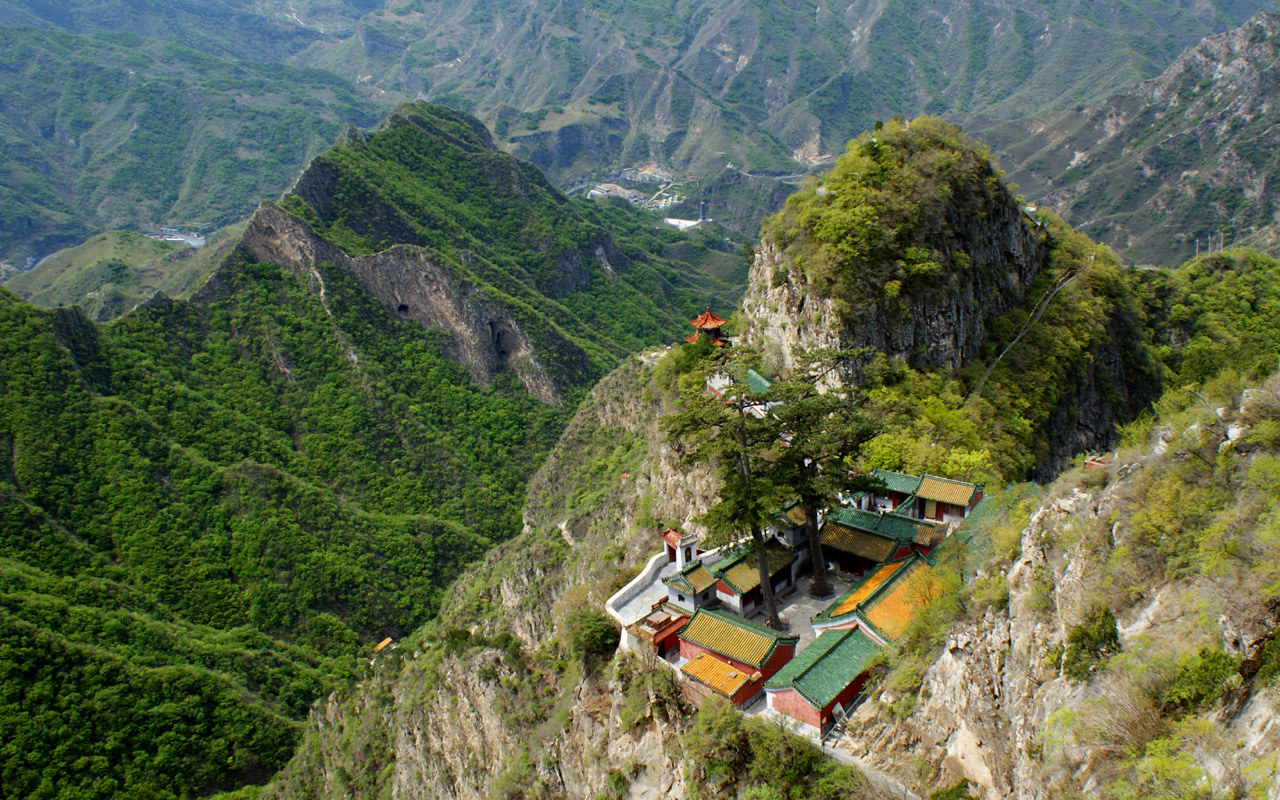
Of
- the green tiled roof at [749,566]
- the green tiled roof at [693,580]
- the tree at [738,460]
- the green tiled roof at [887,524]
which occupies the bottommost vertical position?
the green tiled roof at [693,580]

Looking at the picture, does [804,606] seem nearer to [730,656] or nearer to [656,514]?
[730,656]

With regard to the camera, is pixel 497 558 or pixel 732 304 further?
pixel 732 304

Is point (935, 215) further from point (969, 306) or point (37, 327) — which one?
point (37, 327)

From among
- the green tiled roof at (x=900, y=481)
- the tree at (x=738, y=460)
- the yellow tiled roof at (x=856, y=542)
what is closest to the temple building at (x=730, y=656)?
the tree at (x=738, y=460)

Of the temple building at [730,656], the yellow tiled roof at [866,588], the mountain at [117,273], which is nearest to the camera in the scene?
the temple building at [730,656]

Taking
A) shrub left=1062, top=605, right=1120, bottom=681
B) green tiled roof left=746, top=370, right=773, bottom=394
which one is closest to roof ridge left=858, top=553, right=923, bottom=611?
shrub left=1062, top=605, right=1120, bottom=681

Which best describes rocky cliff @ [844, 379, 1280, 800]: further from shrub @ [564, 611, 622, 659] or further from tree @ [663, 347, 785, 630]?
shrub @ [564, 611, 622, 659]

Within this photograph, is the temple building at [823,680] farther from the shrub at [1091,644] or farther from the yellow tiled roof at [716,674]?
the shrub at [1091,644]

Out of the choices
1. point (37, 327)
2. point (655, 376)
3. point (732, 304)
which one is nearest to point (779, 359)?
point (655, 376)
